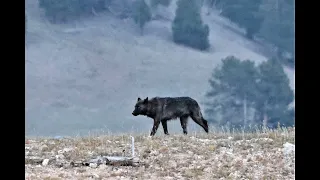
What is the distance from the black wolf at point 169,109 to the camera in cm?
945

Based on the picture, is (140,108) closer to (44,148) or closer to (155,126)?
(155,126)

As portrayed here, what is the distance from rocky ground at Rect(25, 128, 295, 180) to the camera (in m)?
6.10

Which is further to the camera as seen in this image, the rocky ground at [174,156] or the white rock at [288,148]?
the white rock at [288,148]

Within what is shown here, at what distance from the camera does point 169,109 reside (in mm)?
9477

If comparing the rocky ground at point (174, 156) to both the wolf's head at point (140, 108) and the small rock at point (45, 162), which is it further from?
the wolf's head at point (140, 108)

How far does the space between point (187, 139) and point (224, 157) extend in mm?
1088

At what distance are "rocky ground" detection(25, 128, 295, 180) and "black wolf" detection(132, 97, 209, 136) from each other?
48.7 inches

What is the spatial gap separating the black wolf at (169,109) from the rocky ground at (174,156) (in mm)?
1238

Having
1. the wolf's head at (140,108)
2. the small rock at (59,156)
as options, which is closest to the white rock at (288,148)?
the small rock at (59,156)

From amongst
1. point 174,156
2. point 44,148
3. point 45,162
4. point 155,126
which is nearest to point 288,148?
point 174,156

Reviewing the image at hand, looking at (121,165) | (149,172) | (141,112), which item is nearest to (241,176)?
(149,172)

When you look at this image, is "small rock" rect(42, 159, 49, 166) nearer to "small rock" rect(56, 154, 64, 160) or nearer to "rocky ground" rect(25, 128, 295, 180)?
"rocky ground" rect(25, 128, 295, 180)
